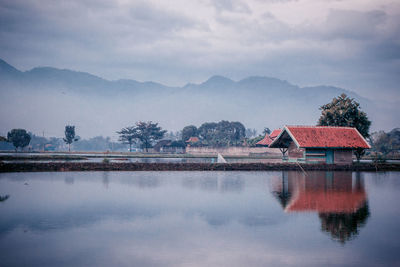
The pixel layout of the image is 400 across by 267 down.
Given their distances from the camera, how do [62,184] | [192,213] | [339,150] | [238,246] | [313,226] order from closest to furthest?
[238,246] → [313,226] → [192,213] → [62,184] → [339,150]

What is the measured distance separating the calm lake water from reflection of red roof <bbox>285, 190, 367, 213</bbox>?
1.8 inches

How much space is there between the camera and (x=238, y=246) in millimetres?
11664

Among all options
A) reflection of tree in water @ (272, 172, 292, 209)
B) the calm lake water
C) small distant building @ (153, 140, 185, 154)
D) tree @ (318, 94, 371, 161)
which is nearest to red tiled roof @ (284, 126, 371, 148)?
tree @ (318, 94, 371, 161)

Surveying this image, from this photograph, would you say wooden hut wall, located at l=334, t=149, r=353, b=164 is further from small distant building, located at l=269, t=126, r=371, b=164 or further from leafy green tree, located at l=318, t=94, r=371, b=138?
leafy green tree, located at l=318, t=94, r=371, b=138

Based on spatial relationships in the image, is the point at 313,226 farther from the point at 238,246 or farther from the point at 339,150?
the point at 339,150

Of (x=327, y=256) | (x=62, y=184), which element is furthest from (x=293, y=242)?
(x=62, y=184)

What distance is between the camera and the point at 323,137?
48125mm

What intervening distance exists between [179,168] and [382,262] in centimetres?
3281

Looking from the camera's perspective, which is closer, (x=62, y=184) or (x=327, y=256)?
(x=327, y=256)

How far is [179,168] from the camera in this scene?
4250 cm

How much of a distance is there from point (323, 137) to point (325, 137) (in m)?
0.26

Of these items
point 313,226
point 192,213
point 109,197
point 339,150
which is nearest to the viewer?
point 313,226

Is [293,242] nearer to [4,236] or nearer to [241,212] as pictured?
[241,212]

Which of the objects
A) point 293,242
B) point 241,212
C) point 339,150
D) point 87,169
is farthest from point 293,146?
point 293,242
